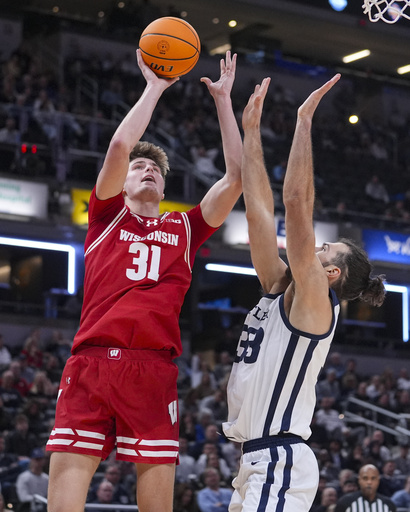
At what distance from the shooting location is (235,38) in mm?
25125

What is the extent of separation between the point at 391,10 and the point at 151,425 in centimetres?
291

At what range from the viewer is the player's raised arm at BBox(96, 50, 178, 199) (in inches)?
172

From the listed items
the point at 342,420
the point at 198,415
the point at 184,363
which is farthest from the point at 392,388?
the point at 198,415

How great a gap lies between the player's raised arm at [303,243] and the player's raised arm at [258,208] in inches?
15.5

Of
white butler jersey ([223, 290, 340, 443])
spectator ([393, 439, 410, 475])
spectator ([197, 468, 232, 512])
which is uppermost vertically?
white butler jersey ([223, 290, 340, 443])

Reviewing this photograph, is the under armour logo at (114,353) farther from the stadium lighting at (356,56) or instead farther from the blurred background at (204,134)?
the stadium lighting at (356,56)

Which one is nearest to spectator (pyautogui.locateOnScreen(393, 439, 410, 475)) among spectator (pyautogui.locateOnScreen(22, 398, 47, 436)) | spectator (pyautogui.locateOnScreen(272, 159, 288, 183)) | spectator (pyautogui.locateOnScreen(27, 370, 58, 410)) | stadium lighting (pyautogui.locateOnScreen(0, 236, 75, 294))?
spectator (pyautogui.locateOnScreen(27, 370, 58, 410))

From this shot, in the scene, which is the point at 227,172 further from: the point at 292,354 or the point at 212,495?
the point at 212,495

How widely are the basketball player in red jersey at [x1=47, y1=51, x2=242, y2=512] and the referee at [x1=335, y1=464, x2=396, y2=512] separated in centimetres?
576

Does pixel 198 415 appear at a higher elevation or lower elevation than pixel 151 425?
lower

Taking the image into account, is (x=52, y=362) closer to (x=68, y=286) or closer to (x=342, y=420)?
(x=68, y=286)

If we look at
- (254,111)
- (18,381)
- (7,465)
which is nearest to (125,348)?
(254,111)

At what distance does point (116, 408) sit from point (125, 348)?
11.7 inches

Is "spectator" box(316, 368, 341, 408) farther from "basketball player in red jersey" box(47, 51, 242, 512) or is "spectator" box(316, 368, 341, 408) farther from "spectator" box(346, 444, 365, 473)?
"basketball player in red jersey" box(47, 51, 242, 512)
